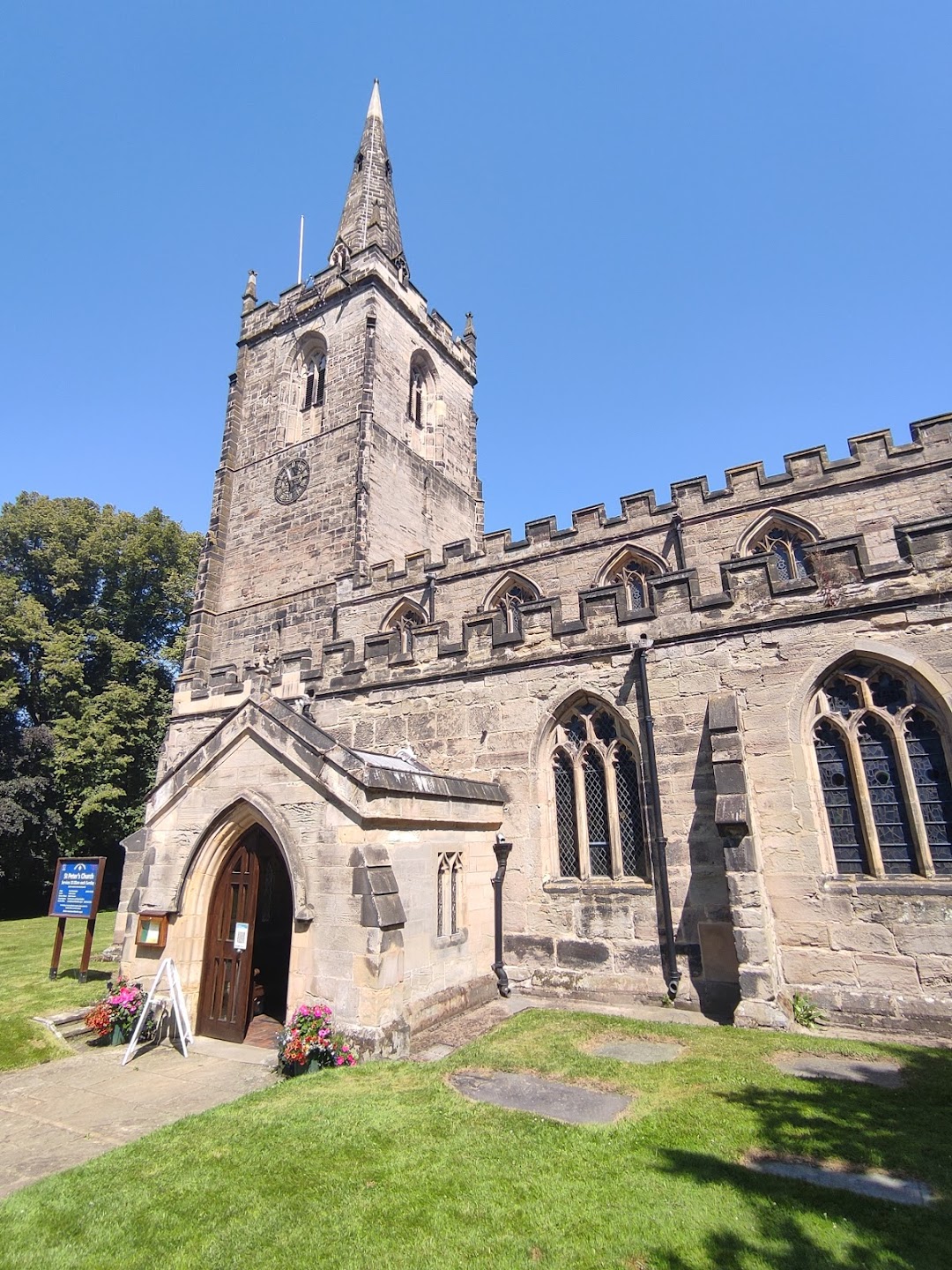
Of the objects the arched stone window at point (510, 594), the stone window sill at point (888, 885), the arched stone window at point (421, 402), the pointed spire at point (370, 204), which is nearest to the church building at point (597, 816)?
the stone window sill at point (888, 885)

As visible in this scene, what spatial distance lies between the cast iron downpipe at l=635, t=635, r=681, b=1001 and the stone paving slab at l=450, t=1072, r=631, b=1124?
3.21 metres

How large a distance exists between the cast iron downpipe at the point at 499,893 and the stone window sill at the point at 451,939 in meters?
0.90

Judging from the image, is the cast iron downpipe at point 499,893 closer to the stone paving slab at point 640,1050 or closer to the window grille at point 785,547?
the stone paving slab at point 640,1050

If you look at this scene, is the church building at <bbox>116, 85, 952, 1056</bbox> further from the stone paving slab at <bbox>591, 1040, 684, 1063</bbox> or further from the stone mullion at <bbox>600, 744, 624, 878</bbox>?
the stone paving slab at <bbox>591, 1040, 684, 1063</bbox>

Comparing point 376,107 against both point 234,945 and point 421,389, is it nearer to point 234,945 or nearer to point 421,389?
point 421,389

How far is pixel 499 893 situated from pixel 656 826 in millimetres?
2680

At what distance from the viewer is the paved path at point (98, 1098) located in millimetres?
5359

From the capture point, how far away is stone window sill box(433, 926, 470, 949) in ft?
28.2

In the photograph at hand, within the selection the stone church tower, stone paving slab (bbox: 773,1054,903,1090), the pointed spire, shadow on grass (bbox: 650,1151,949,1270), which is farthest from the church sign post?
the pointed spire

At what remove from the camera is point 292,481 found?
26.1m

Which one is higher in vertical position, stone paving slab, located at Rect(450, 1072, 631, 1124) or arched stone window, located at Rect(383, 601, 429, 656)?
arched stone window, located at Rect(383, 601, 429, 656)

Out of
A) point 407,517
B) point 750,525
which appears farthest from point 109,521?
point 750,525

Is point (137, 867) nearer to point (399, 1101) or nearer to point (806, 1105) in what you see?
point (399, 1101)

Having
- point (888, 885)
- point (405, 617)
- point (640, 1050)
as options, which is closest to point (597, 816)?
point (640, 1050)
